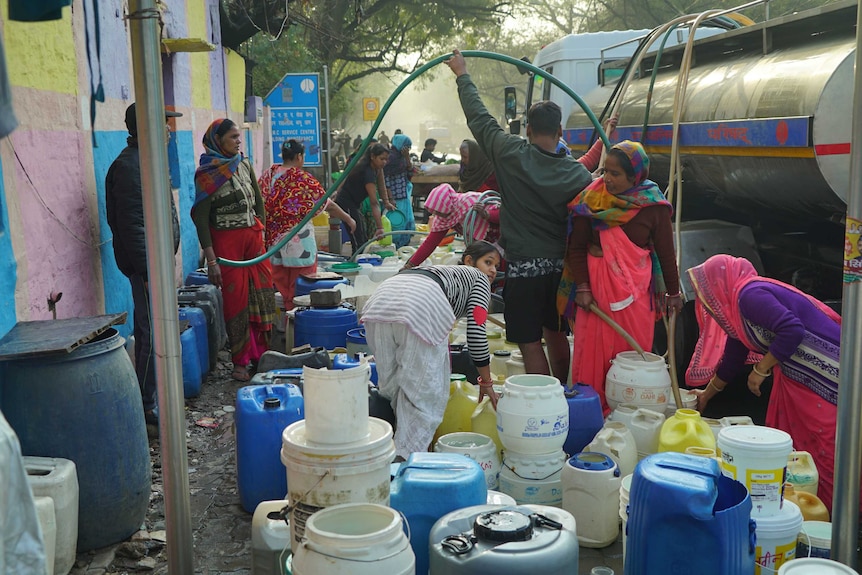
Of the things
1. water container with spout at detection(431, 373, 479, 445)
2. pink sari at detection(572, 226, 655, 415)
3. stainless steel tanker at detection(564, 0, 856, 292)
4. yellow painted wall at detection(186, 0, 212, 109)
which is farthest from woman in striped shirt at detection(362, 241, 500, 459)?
yellow painted wall at detection(186, 0, 212, 109)

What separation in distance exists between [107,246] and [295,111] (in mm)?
8752

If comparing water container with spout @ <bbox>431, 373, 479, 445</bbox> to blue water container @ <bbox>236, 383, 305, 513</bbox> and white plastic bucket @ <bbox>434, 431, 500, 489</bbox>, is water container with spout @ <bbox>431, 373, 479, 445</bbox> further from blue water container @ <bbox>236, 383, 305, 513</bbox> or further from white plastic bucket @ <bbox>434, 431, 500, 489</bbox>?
blue water container @ <bbox>236, 383, 305, 513</bbox>

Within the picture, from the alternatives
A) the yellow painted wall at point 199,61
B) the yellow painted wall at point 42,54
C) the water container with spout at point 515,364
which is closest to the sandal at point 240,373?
the water container with spout at point 515,364

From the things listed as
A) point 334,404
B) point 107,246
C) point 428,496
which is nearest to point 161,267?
point 334,404

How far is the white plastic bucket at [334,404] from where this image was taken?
249 centimetres

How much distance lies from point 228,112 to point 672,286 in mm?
9284

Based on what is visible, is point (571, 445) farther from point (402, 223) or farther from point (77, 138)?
point (402, 223)

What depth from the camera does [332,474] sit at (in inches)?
98.2

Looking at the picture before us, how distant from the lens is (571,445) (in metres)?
4.20

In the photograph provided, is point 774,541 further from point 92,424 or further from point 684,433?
point 92,424

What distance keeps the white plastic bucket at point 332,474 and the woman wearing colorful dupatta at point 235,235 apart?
3714 mm

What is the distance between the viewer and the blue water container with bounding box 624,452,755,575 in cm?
267

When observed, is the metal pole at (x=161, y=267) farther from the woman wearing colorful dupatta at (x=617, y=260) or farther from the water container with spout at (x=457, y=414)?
the woman wearing colorful dupatta at (x=617, y=260)

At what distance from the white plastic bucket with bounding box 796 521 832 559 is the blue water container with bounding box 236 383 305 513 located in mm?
2199
